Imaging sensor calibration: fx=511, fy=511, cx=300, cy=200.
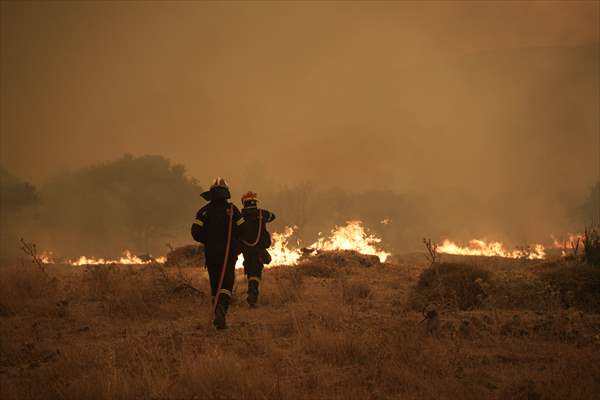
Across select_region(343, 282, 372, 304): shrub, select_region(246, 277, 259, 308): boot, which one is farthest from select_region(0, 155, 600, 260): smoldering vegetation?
select_region(246, 277, 259, 308): boot

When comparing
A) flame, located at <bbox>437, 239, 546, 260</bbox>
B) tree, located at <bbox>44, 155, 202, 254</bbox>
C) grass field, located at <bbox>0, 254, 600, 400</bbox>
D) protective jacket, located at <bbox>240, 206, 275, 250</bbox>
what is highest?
tree, located at <bbox>44, 155, 202, 254</bbox>

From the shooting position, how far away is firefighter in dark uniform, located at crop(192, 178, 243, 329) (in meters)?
8.70

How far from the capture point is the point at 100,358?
21.1ft

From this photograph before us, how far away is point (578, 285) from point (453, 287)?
2.53m

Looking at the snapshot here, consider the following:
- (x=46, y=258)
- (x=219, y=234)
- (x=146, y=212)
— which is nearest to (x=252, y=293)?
(x=219, y=234)

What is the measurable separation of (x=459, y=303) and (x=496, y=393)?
578cm

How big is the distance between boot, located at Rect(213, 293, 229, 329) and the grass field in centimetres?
24

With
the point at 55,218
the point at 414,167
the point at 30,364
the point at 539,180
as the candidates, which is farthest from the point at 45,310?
the point at 414,167

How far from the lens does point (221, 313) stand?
27.1 ft

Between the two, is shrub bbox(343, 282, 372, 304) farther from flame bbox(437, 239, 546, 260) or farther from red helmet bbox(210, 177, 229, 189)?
flame bbox(437, 239, 546, 260)

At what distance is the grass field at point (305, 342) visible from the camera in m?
5.22

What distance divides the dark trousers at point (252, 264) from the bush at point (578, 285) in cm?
606

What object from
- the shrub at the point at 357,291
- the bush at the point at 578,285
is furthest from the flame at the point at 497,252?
the shrub at the point at 357,291

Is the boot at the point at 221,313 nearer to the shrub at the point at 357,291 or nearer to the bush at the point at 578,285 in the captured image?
the shrub at the point at 357,291
